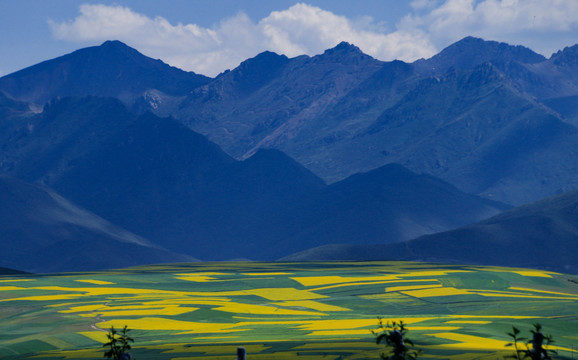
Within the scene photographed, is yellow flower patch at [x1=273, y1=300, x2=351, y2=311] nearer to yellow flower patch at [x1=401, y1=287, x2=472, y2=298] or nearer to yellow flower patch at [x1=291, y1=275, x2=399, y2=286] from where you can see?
yellow flower patch at [x1=401, y1=287, x2=472, y2=298]

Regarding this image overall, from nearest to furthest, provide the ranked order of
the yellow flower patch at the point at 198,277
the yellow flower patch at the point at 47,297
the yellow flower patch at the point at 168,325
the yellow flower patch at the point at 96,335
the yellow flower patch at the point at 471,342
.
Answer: the yellow flower patch at the point at 471,342 < the yellow flower patch at the point at 96,335 < the yellow flower patch at the point at 168,325 < the yellow flower patch at the point at 47,297 < the yellow flower patch at the point at 198,277

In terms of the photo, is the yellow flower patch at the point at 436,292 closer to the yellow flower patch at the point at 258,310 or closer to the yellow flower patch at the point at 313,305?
the yellow flower patch at the point at 313,305

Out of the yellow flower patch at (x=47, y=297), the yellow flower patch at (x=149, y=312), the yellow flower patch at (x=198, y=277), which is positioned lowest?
the yellow flower patch at (x=149, y=312)

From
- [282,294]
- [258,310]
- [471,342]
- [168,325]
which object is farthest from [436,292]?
[471,342]

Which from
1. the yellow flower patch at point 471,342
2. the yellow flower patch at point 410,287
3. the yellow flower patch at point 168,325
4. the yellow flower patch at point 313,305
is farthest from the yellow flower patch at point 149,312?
the yellow flower patch at point 471,342

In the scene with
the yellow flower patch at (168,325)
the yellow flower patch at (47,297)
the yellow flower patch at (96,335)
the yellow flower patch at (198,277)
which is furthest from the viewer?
the yellow flower patch at (198,277)

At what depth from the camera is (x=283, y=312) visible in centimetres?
12262

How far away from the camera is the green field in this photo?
80.3 meters

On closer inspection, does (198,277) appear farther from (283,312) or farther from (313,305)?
(283,312)

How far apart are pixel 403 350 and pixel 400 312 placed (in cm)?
8593

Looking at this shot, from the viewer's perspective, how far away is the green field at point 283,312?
8031 cm

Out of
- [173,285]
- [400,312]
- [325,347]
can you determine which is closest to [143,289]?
[173,285]

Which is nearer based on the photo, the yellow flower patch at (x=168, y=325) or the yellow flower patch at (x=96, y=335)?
the yellow flower patch at (x=96, y=335)

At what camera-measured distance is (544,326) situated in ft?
319
